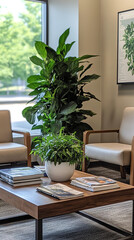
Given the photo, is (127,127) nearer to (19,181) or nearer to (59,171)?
(59,171)

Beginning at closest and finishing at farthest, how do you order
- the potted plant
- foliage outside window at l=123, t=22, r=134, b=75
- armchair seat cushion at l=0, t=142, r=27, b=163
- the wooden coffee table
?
the wooden coffee table, the potted plant, armchair seat cushion at l=0, t=142, r=27, b=163, foliage outside window at l=123, t=22, r=134, b=75

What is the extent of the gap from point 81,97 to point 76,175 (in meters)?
1.17

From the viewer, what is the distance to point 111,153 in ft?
8.74

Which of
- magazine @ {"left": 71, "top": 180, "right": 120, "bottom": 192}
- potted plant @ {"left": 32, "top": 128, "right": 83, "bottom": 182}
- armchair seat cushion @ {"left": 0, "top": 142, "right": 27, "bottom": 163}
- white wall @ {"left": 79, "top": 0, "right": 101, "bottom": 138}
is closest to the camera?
magazine @ {"left": 71, "top": 180, "right": 120, "bottom": 192}

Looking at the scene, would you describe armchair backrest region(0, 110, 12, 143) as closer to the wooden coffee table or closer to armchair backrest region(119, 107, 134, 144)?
armchair backrest region(119, 107, 134, 144)

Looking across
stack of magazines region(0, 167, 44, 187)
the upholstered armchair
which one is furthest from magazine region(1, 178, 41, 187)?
the upholstered armchair

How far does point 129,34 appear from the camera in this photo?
321 cm

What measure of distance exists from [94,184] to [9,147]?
1124 mm

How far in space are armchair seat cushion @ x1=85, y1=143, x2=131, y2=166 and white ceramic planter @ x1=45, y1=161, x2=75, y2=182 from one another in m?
0.87

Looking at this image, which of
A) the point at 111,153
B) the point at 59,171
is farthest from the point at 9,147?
the point at 59,171

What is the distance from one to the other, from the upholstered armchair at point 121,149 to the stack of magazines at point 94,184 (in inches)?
28.4

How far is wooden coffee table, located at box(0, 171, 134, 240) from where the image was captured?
144 cm

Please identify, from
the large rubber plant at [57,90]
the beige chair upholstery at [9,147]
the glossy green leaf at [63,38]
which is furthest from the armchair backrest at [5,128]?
the glossy green leaf at [63,38]

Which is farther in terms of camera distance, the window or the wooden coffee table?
the window
